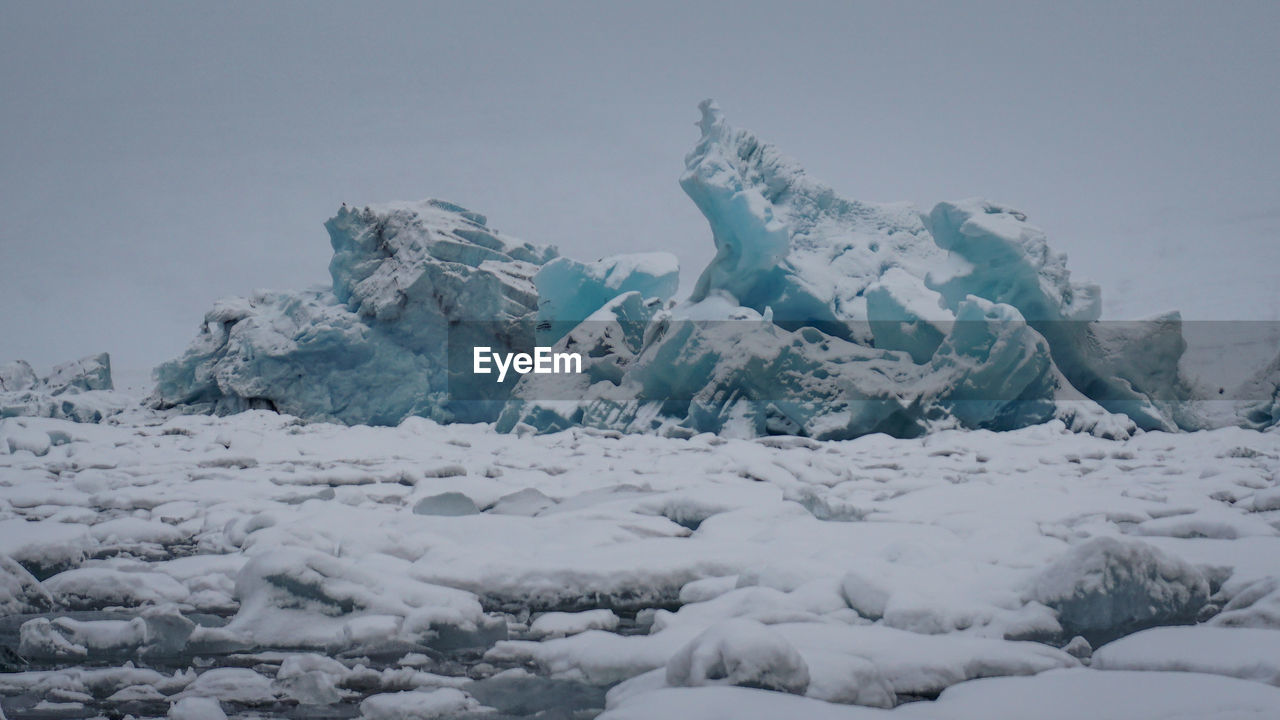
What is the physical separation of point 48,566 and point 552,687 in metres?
2.08

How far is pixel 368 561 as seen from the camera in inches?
103

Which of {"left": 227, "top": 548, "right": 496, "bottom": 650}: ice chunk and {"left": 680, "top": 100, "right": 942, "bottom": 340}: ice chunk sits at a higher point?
{"left": 680, "top": 100, "right": 942, "bottom": 340}: ice chunk

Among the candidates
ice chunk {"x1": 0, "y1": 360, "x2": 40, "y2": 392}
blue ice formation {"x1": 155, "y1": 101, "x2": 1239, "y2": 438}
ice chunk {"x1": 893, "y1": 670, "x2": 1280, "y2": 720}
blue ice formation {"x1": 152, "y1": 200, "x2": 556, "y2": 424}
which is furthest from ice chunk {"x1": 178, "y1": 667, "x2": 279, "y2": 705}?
ice chunk {"x1": 0, "y1": 360, "x2": 40, "y2": 392}

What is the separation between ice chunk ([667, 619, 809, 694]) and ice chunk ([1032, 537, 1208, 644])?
89 centimetres

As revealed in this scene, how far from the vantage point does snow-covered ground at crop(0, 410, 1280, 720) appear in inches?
63.6

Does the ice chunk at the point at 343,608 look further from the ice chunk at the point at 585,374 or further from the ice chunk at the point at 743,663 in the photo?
the ice chunk at the point at 585,374

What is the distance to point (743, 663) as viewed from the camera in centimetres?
157

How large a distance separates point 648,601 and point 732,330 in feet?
22.1

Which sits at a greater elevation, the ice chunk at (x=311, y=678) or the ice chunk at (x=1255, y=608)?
the ice chunk at (x=1255, y=608)

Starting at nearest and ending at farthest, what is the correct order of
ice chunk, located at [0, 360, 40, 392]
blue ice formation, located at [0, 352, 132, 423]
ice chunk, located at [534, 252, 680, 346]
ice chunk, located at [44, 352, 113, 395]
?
ice chunk, located at [534, 252, 680, 346] < blue ice formation, located at [0, 352, 132, 423] < ice chunk, located at [44, 352, 113, 395] < ice chunk, located at [0, 360, 40, 392]

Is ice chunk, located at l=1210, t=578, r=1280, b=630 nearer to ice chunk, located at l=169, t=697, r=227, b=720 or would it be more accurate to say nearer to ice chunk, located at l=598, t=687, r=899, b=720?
ice chunk, located at l=598, t=687, r=899, b=720

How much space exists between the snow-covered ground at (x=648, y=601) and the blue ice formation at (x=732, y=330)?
422 cm

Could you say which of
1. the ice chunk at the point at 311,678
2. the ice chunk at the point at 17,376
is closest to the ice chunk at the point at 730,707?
the ice chunk at the point at 311,678

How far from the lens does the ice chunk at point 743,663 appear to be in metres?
1.57
